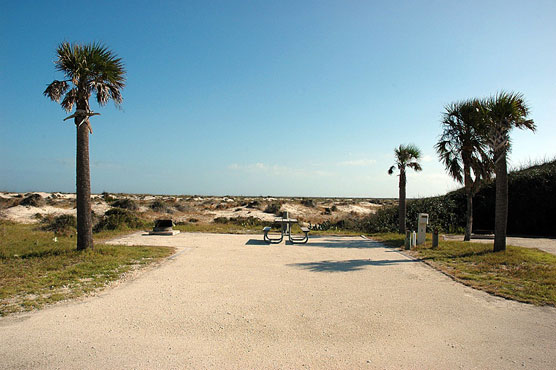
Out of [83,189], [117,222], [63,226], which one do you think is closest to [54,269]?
[83,189]

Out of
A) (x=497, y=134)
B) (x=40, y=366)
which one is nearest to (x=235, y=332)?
(x=40, y=366)

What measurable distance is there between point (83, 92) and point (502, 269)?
11892 mm

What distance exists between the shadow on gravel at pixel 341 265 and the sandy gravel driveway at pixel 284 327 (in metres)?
0.84

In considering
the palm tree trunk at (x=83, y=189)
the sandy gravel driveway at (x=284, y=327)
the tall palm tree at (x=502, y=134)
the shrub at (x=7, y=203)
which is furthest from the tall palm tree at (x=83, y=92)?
the shrub at (x=7, y=203)

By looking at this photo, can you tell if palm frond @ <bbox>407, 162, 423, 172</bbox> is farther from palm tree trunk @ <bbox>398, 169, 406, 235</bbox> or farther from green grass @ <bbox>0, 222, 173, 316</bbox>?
green grass @ <bbox>0, 222, 173, 316</bbox>

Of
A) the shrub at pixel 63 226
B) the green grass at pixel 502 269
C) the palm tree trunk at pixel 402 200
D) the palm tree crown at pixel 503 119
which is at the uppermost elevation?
the palm tree crown at pixel 503 119

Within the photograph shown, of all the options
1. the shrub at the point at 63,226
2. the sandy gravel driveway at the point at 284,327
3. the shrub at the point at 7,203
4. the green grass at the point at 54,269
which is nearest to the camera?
the sandy gravel driveway at the point at 284,327

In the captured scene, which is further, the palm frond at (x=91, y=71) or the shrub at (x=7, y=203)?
the shrub at (x=7, y=203)

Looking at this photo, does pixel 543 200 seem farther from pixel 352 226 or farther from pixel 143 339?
pixel 143 339

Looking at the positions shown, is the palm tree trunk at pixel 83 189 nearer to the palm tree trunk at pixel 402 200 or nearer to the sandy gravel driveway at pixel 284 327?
the sandy gravel driveway at pixel 284 327

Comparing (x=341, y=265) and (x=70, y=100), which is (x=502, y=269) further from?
(x=70, y=100)

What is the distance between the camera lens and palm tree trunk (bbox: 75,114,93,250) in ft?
31.6

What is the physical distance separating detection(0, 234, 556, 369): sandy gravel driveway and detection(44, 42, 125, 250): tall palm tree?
329cm

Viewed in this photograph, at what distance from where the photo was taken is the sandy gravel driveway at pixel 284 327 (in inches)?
150
